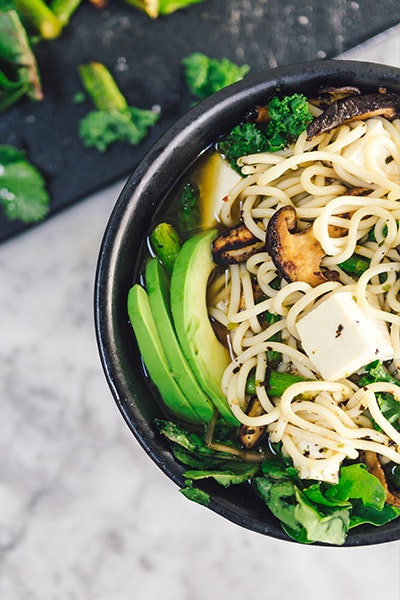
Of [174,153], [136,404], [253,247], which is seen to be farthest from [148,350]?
[174,153]

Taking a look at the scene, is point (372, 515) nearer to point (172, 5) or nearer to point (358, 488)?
point (358, 488)

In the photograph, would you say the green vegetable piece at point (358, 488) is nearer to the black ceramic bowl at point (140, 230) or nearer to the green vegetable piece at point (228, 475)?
the black ceramic bowl at point (140, 230)

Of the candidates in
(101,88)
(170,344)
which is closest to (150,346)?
(170,344)

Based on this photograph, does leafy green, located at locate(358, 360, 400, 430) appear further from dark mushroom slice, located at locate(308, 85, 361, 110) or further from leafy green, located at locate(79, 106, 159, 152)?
leafy green, located at locate(79, 106, 159, 152)

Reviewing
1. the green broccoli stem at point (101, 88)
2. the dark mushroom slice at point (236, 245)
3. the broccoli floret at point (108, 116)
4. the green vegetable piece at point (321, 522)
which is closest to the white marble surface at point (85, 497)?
the broccoli floret at point (108, 116)

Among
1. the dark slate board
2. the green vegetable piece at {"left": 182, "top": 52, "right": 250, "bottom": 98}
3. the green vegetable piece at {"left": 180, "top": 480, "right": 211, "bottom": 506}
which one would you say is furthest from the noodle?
the dark slate board
